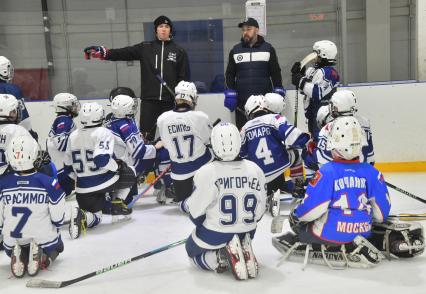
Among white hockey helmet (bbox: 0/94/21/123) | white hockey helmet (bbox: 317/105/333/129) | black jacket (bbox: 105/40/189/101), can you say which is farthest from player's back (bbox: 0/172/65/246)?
black jacket (bbox: 105/40/189/101)

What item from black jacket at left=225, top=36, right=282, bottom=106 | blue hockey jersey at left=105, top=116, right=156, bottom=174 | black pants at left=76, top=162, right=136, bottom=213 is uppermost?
black jacket at left=225, top=36, right=282, bottom=106

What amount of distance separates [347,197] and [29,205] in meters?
1.56

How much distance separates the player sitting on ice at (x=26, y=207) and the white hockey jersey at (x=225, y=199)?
2.41ft

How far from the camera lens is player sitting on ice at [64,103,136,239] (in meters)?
3.66

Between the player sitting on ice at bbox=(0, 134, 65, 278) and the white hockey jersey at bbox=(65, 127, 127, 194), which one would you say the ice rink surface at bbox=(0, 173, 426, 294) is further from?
the white hockey jersey at bbox=(65, 127, 127, 194)

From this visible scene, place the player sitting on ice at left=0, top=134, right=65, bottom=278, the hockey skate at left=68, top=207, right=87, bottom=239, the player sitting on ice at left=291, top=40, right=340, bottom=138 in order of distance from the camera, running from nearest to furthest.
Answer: the player sitting on ice at left=0, top=134, right=65, bottom=278 < the hockey skate at left=68, top=207, right=87, bottom=239 < the player sitting on ice at left=291, top=40, right=340, bottom=138

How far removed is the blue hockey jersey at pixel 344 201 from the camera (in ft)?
8.59

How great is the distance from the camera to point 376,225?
113 inches

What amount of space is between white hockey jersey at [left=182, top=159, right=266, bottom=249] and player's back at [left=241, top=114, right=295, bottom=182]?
47.8 inches

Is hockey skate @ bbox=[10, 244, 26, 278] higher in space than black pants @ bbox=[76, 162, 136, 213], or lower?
lower

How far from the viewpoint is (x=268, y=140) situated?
387cm

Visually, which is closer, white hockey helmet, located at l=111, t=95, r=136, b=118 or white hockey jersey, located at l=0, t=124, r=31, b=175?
white hockey jersey, located at l=0, t=124, r=31, b=175

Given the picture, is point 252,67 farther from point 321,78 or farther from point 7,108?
point 7,108

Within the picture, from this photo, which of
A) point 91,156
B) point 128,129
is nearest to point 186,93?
point 128,129
